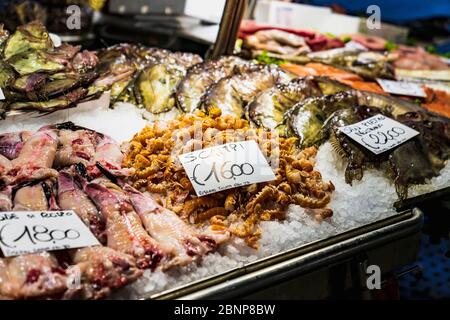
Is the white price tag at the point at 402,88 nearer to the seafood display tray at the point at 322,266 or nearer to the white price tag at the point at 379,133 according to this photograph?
the white price tag at the point at 379,133

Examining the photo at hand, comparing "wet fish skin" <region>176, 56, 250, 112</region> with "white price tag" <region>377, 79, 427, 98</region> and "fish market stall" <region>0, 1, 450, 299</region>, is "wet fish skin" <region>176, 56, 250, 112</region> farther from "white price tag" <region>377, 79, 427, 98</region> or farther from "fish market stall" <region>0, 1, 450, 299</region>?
"white price tag" <region>377, 79, 427, 98</region>

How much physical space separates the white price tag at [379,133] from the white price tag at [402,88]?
1.41 m

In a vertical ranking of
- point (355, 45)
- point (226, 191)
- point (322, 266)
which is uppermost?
point (355, 45)

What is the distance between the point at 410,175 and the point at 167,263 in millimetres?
1611

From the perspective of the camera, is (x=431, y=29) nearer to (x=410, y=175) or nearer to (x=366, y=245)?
(x=410, y=175)

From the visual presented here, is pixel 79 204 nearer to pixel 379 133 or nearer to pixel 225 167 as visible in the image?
pixel 225 167

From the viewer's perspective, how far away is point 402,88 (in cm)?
445

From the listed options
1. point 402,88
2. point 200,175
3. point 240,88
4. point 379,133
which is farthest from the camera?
point 402,88

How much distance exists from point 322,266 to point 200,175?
2.20 feet

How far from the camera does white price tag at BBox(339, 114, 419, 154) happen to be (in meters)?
2.78

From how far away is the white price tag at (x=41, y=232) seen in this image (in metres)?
1.67

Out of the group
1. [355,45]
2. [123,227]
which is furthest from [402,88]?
[123,227]

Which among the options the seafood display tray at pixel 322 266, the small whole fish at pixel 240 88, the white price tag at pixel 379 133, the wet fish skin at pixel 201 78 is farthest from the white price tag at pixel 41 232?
the white price tag at pixel 379 133

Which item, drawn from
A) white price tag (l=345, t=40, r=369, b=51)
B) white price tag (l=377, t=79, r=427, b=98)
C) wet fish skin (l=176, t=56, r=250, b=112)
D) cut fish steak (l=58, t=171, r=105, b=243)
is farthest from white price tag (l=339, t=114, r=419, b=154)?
white price tag (l=345, t=40, r=369, b=51)
